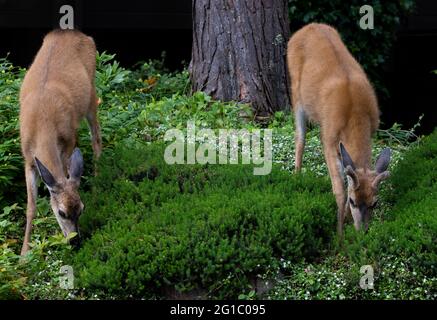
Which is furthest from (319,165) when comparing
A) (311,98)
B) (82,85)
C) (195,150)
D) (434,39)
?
(434,39)

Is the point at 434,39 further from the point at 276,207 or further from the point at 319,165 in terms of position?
the point at 276,207

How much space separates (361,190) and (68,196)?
2.50m

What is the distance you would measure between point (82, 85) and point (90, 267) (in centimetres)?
251

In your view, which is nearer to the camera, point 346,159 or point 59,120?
point 346,159

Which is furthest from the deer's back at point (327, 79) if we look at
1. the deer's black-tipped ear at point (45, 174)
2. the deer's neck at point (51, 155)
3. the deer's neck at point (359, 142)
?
the deer's black-tipped ear at point (45, 174)

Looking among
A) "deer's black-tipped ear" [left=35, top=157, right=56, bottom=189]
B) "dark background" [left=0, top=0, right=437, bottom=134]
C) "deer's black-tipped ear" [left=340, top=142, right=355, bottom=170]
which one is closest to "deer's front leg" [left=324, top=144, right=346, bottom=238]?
"deer's black-tipped ear" [left=340, top=142, right=355, bottom=170]

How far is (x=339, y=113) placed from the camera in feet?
28.7

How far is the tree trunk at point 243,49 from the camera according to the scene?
11.6m

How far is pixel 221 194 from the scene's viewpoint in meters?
8.20

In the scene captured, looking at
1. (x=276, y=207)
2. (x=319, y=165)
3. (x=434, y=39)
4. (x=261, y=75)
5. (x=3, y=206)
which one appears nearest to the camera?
(x=276, y=207)

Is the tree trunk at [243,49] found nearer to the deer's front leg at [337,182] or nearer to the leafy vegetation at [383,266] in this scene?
the deer's front leg at [337,182]

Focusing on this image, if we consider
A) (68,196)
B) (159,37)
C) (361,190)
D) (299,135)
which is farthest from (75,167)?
(159,37)

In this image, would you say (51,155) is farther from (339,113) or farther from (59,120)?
(339,113)
